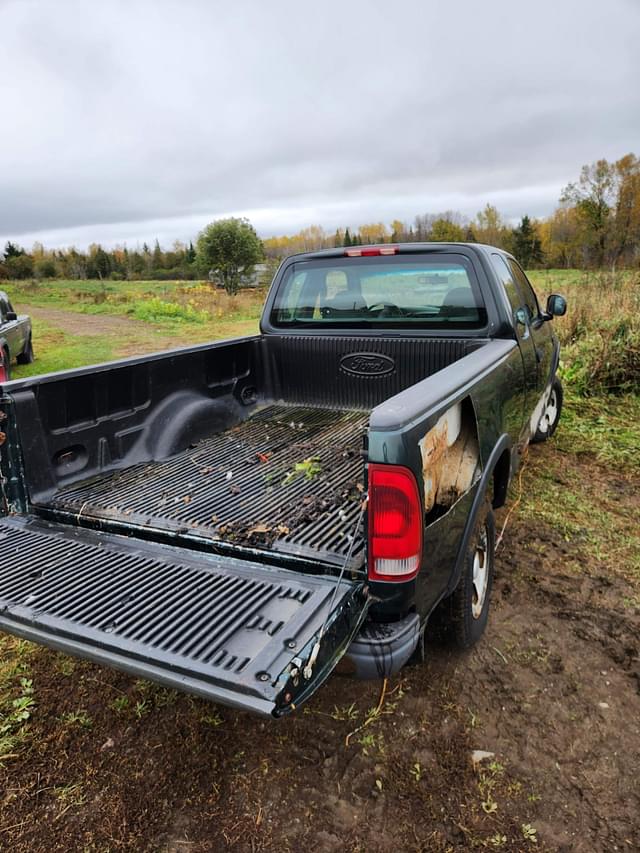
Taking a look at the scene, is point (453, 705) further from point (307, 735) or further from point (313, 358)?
point (313, 358)

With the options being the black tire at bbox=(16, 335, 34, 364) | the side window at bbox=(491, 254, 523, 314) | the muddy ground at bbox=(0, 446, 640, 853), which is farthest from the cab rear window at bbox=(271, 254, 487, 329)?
the black tire at bbox=(16, 335, 34, 364)

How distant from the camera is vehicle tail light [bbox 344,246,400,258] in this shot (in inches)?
165

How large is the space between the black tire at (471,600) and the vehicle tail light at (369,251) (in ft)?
6.84

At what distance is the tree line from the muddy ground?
39.7 ft

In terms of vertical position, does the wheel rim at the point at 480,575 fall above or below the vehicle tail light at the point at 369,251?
below

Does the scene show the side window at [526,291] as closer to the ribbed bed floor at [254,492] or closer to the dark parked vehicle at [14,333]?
the ribbed bed floor at [254,492]

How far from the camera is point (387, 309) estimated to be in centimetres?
438

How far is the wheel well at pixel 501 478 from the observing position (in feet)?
10.9

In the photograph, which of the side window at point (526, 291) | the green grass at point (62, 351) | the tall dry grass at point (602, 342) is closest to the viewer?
the side window at point (526, 291)

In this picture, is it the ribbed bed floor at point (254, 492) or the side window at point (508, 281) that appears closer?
the ribbed bed floor at point (254, 492)

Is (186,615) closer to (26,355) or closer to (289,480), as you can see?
(289,480)

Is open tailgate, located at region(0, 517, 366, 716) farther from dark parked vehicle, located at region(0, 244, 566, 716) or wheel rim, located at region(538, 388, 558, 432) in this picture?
wheel rim, located at region(538, 388, 558, 432)

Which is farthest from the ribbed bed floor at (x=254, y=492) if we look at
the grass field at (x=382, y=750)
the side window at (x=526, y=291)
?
the side window at (x=526, y=291)

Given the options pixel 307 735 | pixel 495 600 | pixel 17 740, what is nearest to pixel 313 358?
pixel 495 600
